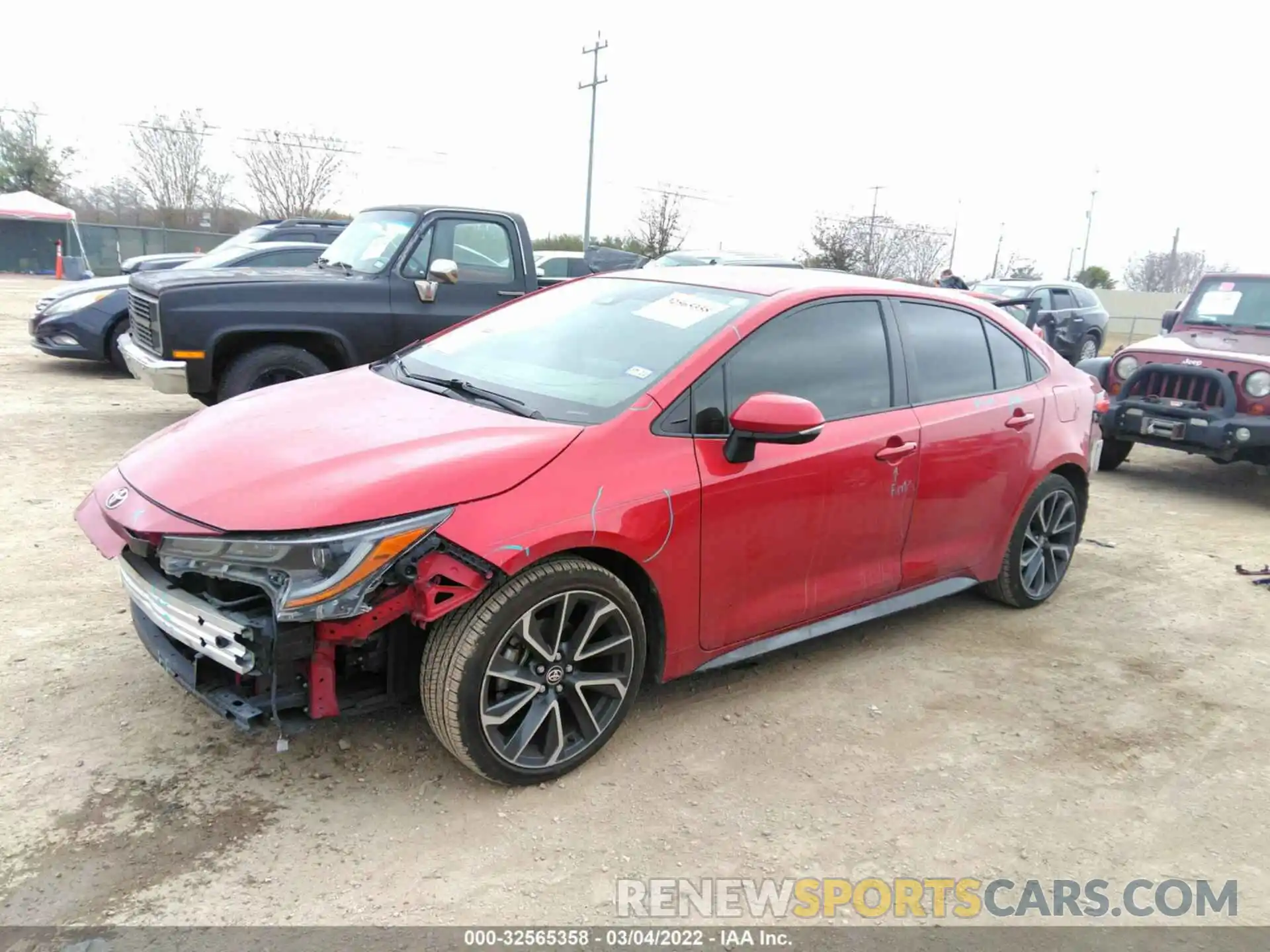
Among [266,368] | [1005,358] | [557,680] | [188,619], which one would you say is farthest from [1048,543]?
[266,368]

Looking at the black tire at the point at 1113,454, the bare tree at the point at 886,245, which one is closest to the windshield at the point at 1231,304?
the black tire at the point at 1113,454

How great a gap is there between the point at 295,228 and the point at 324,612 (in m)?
12.4

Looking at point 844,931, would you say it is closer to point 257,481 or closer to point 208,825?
point 208,825

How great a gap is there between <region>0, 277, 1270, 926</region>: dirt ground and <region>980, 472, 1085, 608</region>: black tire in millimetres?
182

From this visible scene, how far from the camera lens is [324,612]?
257cm

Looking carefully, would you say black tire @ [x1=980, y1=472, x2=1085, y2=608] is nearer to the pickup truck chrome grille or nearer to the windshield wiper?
the windshield wiper

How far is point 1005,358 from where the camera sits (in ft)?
15.2

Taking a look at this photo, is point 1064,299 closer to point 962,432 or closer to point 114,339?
point 962,432

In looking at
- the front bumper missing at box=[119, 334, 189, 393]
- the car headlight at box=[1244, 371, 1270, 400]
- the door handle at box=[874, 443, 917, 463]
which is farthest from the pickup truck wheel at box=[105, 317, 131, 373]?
the car headlight at box=[1244, 371, 1270, 400]

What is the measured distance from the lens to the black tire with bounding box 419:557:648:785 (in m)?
2.79

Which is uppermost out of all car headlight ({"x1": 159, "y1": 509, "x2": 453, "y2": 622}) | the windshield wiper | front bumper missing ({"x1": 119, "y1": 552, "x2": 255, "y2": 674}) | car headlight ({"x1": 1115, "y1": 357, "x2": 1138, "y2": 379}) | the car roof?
the car roof

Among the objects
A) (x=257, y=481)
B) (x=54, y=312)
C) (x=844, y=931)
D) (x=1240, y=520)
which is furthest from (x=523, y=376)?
(x=54, y=312)

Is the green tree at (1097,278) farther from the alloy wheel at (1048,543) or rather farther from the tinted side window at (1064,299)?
the alloy wheel at (1048,543)

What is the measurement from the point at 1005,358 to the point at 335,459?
10.9 feet
